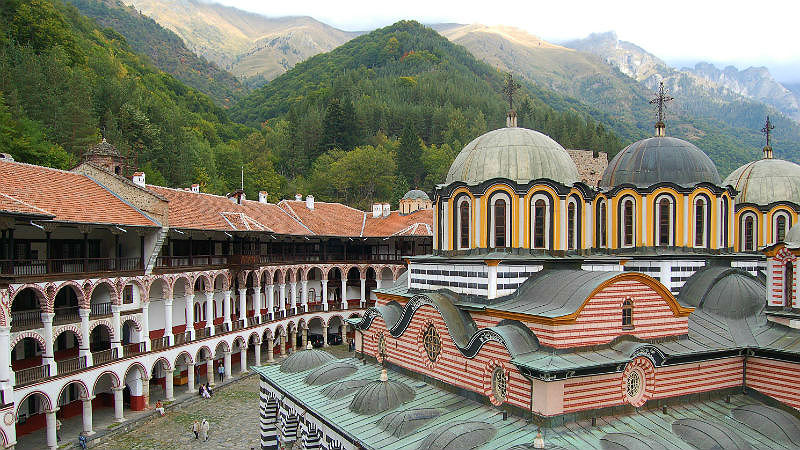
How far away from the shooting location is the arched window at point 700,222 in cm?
2116

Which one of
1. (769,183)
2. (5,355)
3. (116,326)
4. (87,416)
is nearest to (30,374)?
(5,355)

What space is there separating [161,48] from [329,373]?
120 meters

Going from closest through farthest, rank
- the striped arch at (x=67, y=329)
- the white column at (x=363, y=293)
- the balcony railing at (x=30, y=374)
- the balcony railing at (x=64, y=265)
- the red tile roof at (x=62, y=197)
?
the balcony railing at (x=30, y=374), the balcony railing at (x=64, y=265), the red tile roof at (x=62, y=197), the striped arch at (x=67, y=329), the white column at (x=363, y=293)

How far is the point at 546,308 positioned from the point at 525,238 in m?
3.37

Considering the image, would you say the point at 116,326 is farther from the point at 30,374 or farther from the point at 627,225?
the point at 627,225

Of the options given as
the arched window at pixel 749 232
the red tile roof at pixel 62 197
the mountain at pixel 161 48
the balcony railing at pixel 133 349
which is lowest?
the balcony railing at pixel 133 349

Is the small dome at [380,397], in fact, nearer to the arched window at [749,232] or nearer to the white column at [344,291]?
the arched window at [749,232]

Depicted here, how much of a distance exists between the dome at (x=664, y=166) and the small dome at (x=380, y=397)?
1145 centimetres

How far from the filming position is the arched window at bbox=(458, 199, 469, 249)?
19906mm

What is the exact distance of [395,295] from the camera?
22125 millimetres

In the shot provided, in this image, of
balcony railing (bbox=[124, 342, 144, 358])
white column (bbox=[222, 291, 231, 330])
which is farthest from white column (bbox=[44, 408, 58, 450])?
white column (bbox=[222, 291, 231, 330])

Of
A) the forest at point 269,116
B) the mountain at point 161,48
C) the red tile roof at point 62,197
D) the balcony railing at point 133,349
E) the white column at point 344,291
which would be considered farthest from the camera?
the mountain at point 161,48

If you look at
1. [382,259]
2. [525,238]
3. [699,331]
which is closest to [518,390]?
[525,238]

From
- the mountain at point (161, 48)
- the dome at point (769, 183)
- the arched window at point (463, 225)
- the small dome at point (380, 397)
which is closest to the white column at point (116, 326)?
the small dome at point (380, 397)
